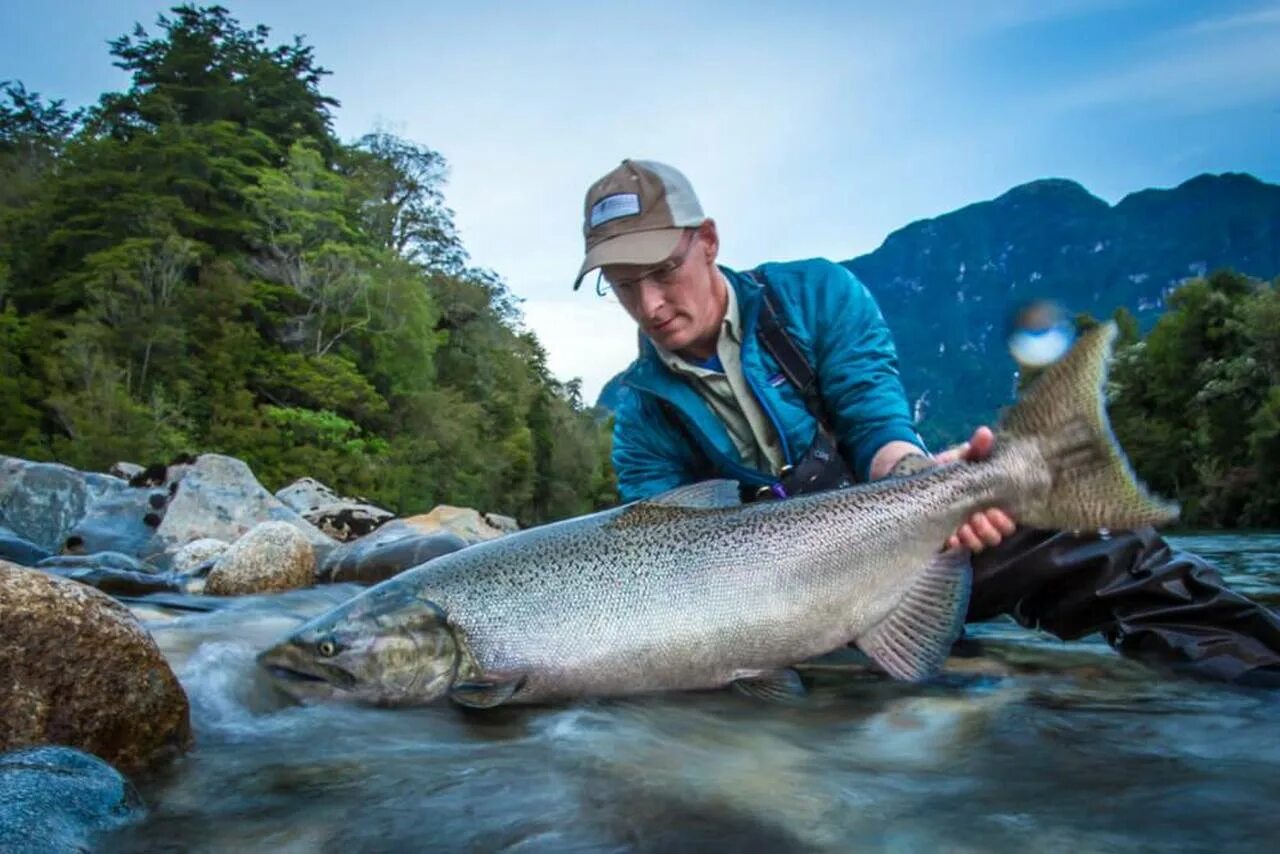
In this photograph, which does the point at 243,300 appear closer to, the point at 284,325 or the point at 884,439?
the point at 284,325

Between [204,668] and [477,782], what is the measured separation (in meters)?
1.76

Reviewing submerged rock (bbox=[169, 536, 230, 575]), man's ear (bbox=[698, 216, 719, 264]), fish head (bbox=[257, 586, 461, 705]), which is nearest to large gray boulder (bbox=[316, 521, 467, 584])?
submerged rock (bbox=[169, 536, 230, 575])

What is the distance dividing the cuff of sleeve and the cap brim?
1251 mm

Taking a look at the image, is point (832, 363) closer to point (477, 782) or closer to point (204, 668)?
point (477, 782)

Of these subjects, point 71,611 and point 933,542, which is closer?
point 71,611

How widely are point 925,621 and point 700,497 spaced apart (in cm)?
100

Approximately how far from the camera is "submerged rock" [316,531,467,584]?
10773 millimetres

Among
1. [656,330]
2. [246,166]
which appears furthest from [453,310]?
[656,330]

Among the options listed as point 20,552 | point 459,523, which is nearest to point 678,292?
point 20,552

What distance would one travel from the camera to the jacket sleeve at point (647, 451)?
16.2 ft

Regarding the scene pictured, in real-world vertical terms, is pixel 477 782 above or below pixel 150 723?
below

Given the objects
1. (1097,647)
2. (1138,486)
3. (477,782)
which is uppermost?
(1138,486)

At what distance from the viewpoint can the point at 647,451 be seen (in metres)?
5.02

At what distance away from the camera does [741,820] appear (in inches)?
95.0
